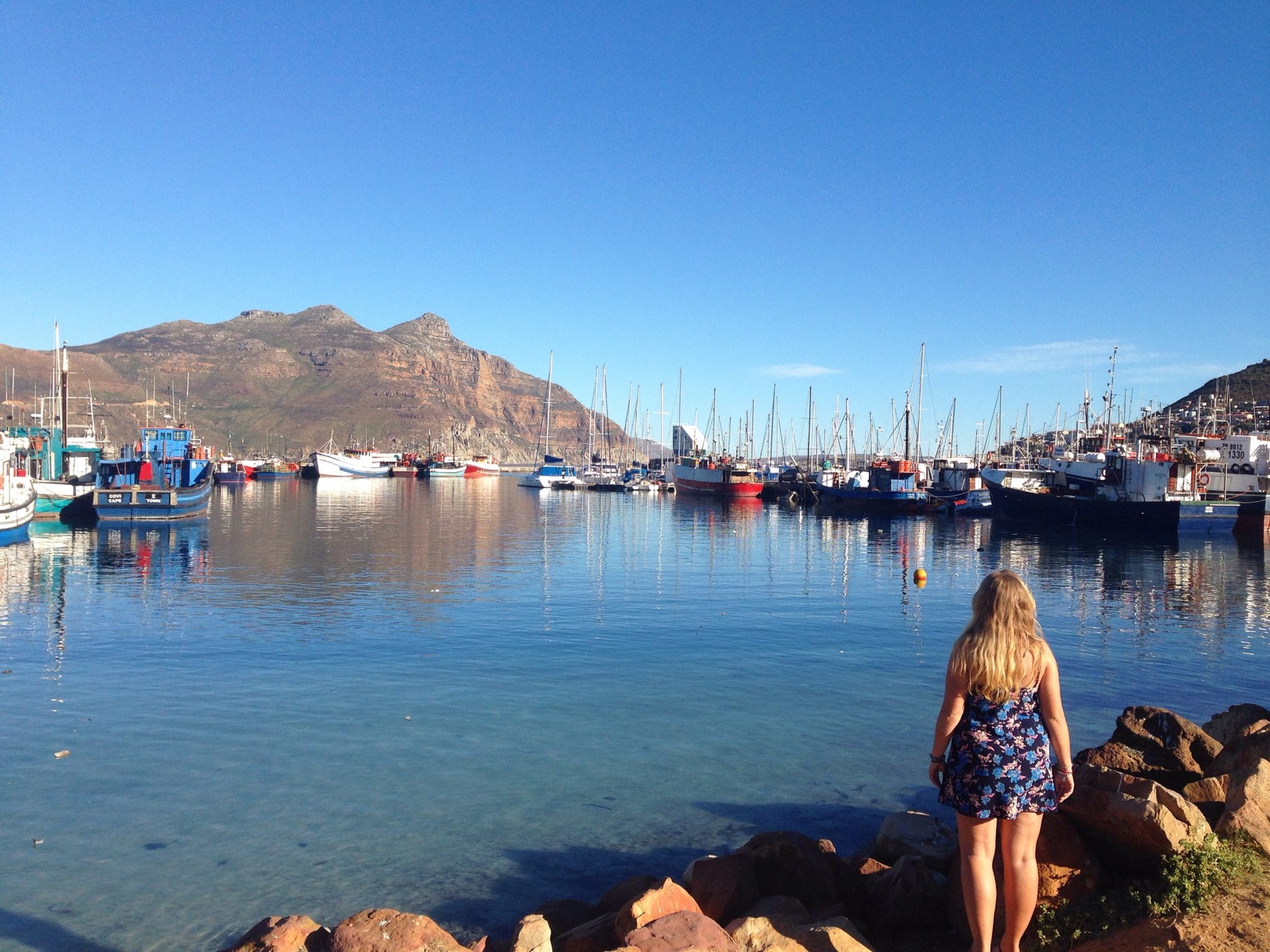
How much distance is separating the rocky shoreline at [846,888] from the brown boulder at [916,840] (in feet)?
0.04

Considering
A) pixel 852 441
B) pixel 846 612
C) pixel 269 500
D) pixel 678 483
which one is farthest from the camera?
pixel 852 441

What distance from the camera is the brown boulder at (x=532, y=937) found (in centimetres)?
533

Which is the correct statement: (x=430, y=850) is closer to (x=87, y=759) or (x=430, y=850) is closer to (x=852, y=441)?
(x=87, y=759)

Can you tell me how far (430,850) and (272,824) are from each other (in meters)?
1.67

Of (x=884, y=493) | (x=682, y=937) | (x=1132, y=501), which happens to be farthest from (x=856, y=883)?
(x=884, y=493)

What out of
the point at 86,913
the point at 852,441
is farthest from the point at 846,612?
the point at 852,441

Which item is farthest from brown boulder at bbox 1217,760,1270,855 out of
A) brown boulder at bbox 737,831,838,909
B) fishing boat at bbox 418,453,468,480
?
fishing boat at bbox 418,453,468,480

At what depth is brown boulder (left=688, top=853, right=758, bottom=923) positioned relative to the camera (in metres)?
6.55

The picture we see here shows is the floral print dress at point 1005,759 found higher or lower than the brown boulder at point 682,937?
higher

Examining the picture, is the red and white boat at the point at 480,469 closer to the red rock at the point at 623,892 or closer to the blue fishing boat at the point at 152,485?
the blue fishing boat at the point at 152,485

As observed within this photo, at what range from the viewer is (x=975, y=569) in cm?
3334

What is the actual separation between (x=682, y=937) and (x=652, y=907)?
42 centimetres

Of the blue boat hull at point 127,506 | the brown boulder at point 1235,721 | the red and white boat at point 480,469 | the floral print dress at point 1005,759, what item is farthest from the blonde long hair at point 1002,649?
the red and white boat at point 480,469

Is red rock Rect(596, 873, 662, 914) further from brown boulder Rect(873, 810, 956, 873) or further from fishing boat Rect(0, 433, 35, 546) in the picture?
fishing boat Rect(0, 433, 35, 546)
